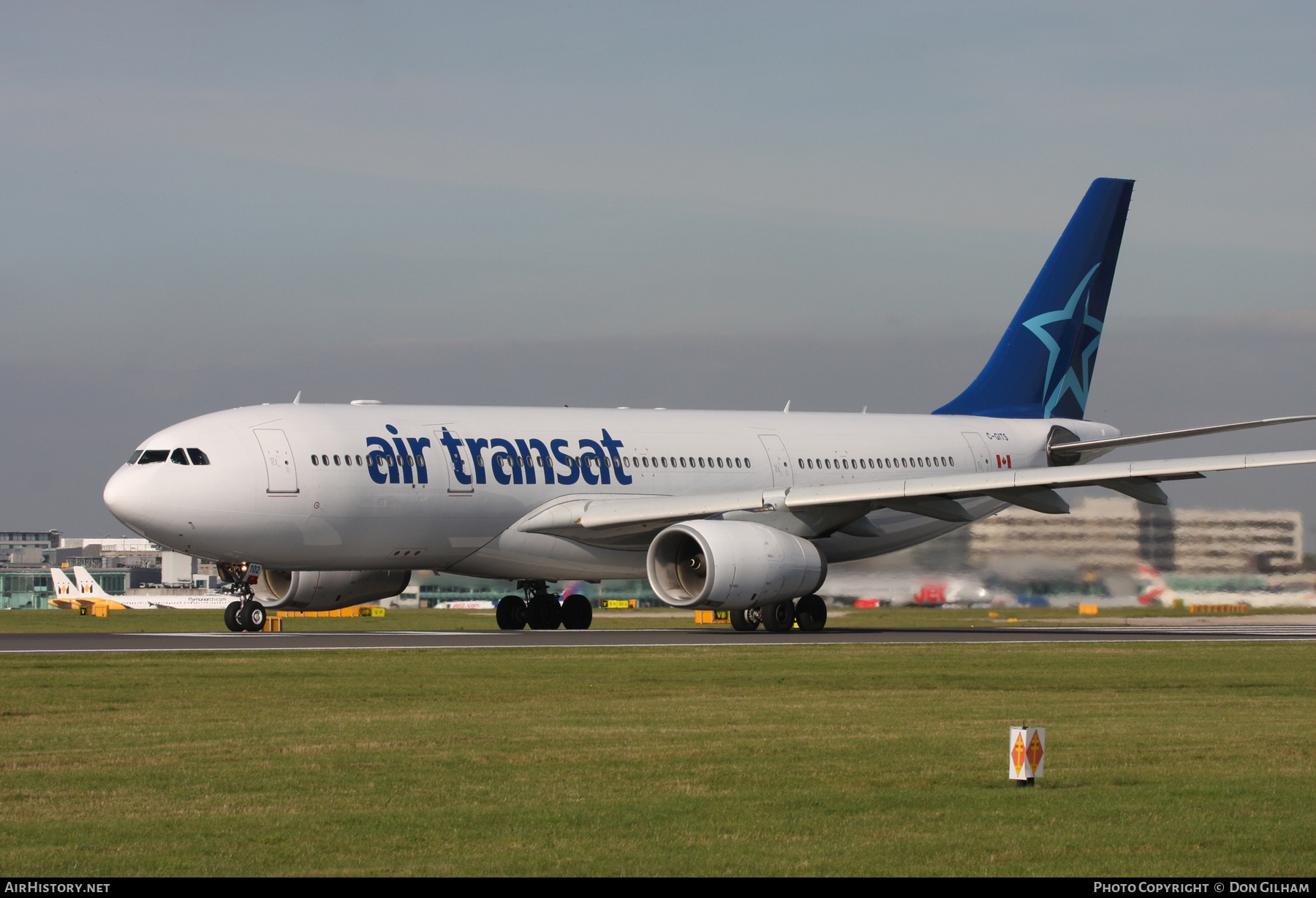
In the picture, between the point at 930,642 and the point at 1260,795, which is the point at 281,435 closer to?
the point at 930,642

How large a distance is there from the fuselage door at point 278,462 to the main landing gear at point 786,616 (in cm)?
879

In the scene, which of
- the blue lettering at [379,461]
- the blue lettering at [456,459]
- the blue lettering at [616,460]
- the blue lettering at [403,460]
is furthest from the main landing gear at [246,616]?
the blue lettering at [616,460]

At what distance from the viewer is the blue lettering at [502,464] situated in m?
33.2

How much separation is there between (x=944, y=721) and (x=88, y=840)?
8.80 metres

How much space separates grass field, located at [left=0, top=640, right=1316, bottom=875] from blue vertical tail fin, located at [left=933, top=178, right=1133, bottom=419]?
72.0 ft

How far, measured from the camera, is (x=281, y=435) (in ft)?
102

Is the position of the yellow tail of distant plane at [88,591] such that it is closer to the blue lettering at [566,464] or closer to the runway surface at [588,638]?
the runway surface at [588,638]

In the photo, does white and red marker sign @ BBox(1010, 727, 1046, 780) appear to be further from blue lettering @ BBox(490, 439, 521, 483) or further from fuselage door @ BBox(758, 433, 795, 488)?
fuselage door @ BBox(758, 433, 795, 488)

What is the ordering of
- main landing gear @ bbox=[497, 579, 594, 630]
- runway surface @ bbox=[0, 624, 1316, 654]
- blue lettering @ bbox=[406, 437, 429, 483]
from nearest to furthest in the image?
runway surface @ bbox=[0, 624, 1316, 654] → blue lettering @ bbox=[406, 437, 429, 483] → main landing gear @ bbox=[497, 579, 594, 630]

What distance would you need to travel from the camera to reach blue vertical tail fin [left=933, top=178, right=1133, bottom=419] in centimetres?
4366

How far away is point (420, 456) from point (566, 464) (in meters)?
3.31

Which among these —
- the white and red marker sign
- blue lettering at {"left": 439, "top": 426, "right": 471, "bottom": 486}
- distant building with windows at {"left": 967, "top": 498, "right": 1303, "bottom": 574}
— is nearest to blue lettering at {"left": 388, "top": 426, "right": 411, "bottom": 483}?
blue lettering at {"left": 439, "top": 426, "right": 471, "bottom": 486}

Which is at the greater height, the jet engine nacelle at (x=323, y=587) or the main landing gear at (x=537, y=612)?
the jet engine nacelle at (x=323, y=587)
